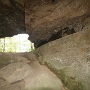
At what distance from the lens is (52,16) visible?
3.82 metres

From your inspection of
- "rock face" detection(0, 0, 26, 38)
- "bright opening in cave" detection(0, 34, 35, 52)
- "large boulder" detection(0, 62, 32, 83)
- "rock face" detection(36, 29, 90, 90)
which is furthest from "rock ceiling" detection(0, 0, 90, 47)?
"bright opening in cave" detection(0, 34, 35, 52)

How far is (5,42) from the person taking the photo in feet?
48.4

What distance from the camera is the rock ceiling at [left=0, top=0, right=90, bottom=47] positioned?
3.68 meters

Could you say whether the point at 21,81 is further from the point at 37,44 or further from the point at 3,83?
the point at 37,44

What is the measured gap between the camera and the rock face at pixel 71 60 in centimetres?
274

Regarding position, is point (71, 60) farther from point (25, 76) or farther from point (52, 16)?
point (52, 16)

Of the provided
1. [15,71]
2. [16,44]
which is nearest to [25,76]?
[15,71]

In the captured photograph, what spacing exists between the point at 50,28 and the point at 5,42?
37.9 ft

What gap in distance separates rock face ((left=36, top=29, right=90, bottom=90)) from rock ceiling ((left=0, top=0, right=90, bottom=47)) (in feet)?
2.37

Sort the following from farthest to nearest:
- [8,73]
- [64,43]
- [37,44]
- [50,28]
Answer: [37,44] < [50,28] < [64,43] < [8,73]

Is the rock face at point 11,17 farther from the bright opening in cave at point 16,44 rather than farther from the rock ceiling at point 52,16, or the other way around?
the bright opening in cave at point 16,44

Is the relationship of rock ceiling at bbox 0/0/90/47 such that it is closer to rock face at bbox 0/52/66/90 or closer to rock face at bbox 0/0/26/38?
rock face at bbox 0/0/26/38

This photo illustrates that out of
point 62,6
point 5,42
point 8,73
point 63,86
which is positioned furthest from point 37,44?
point 5,42

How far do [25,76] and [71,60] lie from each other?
40.1 inches
